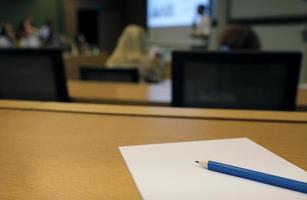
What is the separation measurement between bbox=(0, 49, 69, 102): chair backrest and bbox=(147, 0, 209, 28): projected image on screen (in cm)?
339

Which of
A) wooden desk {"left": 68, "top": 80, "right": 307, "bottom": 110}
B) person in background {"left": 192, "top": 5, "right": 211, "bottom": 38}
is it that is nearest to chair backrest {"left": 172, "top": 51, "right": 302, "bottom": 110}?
wooden desk {"left": 68, "top": 80, "right": 307, "bottom": 110}

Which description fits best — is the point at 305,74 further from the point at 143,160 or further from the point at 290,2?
the point at 143,160

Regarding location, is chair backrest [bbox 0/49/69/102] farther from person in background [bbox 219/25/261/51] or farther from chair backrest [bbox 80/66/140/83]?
person in background [bbox 219/25/261/51]

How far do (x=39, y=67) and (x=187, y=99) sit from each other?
69 cm

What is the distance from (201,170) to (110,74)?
1754mm

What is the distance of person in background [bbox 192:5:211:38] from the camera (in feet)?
13.6

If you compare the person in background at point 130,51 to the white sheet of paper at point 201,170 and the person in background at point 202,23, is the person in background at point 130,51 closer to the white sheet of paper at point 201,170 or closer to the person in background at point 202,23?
the person in background at point 202,23

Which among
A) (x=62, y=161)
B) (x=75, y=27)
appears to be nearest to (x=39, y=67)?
(x=62, y=161)

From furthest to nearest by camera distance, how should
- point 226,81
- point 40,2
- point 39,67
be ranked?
1. point 40,2
2. point 39,67
3. point 226,81

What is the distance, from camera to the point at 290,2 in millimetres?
3160

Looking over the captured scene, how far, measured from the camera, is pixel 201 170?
474 mm

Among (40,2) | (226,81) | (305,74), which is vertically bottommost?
(305,74)

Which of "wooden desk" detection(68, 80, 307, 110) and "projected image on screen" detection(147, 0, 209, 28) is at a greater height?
"projected image on screen" detection(147, 0, 209, 28)

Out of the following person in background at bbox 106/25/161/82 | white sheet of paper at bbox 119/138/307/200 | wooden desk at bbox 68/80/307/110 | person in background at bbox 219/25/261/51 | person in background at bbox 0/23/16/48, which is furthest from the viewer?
person in background at bbox 0/23/16/48
